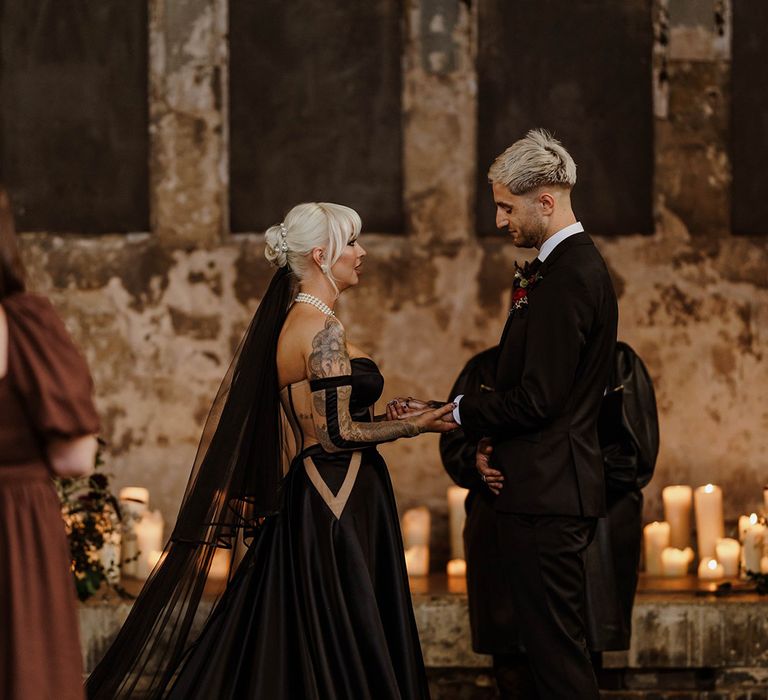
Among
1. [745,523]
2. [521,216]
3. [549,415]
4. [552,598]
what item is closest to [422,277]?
[745,523]

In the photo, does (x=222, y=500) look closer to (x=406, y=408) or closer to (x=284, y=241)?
(x=406, y=408)

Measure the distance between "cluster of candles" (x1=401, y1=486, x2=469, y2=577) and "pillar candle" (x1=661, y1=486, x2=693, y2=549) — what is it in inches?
37.2

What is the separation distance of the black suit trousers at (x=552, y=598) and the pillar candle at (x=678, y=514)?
99.4 inches

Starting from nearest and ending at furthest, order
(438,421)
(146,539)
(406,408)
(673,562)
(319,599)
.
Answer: (319,599), (438,421), (406,408), (146,539), (673,562)

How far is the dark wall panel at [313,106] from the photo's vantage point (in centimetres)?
629

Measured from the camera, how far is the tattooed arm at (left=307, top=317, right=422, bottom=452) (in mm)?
3826

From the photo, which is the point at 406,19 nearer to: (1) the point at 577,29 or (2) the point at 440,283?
(1) the point at 577,29

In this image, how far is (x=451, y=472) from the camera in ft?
15.2

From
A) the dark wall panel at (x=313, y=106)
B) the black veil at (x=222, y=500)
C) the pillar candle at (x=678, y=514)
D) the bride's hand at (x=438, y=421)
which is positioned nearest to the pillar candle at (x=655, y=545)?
the pillar candle at (x=678, y=514)

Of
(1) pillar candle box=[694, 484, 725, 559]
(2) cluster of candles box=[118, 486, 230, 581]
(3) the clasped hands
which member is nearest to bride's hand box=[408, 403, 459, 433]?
(3) the clasped hands

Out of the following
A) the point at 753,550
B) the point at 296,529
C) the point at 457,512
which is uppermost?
the point at 296,529

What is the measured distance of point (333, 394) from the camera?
3828mm

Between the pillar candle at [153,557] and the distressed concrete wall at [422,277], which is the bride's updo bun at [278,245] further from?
the distressed concrete wall at [422,277]

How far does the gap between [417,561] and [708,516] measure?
1.32 m
